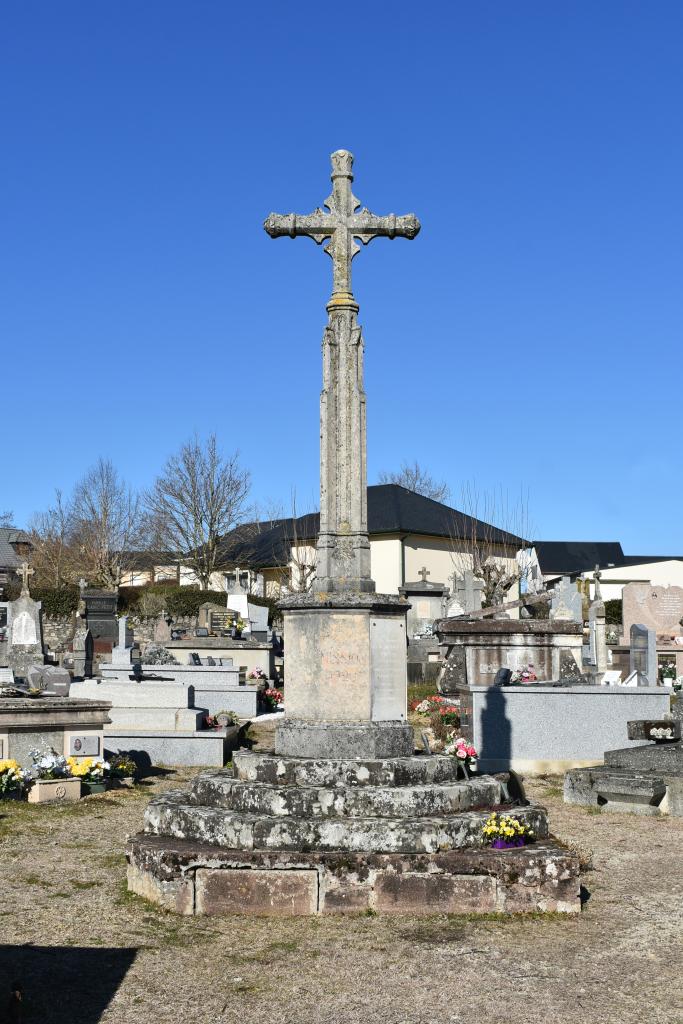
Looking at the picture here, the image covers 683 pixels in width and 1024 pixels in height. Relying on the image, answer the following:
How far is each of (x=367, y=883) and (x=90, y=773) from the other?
5.42m

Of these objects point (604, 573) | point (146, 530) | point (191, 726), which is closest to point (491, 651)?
point (191, 726)

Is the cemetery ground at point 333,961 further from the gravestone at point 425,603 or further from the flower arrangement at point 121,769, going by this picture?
the gravestone at point 425,603

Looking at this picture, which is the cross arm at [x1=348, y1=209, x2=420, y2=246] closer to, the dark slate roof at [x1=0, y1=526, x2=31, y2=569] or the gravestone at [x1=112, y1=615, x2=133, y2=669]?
the gravestone at [x1=112, y1=615, x2=133, y2=669]

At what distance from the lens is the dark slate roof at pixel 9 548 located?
2100 inches

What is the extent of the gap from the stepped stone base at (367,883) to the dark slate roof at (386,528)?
143 ft

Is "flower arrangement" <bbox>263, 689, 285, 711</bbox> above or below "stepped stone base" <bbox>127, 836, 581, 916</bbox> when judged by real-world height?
above

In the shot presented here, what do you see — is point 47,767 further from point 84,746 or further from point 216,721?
point 216,721

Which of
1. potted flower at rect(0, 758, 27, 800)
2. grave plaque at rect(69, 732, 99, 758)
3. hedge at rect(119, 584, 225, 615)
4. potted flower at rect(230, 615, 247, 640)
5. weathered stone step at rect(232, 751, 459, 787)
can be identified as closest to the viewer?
weathered stone step at rect(232, 751, 459, 787)

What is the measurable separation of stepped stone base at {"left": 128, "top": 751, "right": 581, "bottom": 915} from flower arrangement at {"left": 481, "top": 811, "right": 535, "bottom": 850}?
2.6 inches

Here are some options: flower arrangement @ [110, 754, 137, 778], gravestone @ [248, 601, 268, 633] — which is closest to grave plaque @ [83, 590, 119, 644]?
gravestone @ [248, 601, 268, 633]

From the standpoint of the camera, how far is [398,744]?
274 inches

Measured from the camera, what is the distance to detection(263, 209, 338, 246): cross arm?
7684mm

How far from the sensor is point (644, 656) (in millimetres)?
14977

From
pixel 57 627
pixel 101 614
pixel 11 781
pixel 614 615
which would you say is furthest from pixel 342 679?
pixel 614 615
